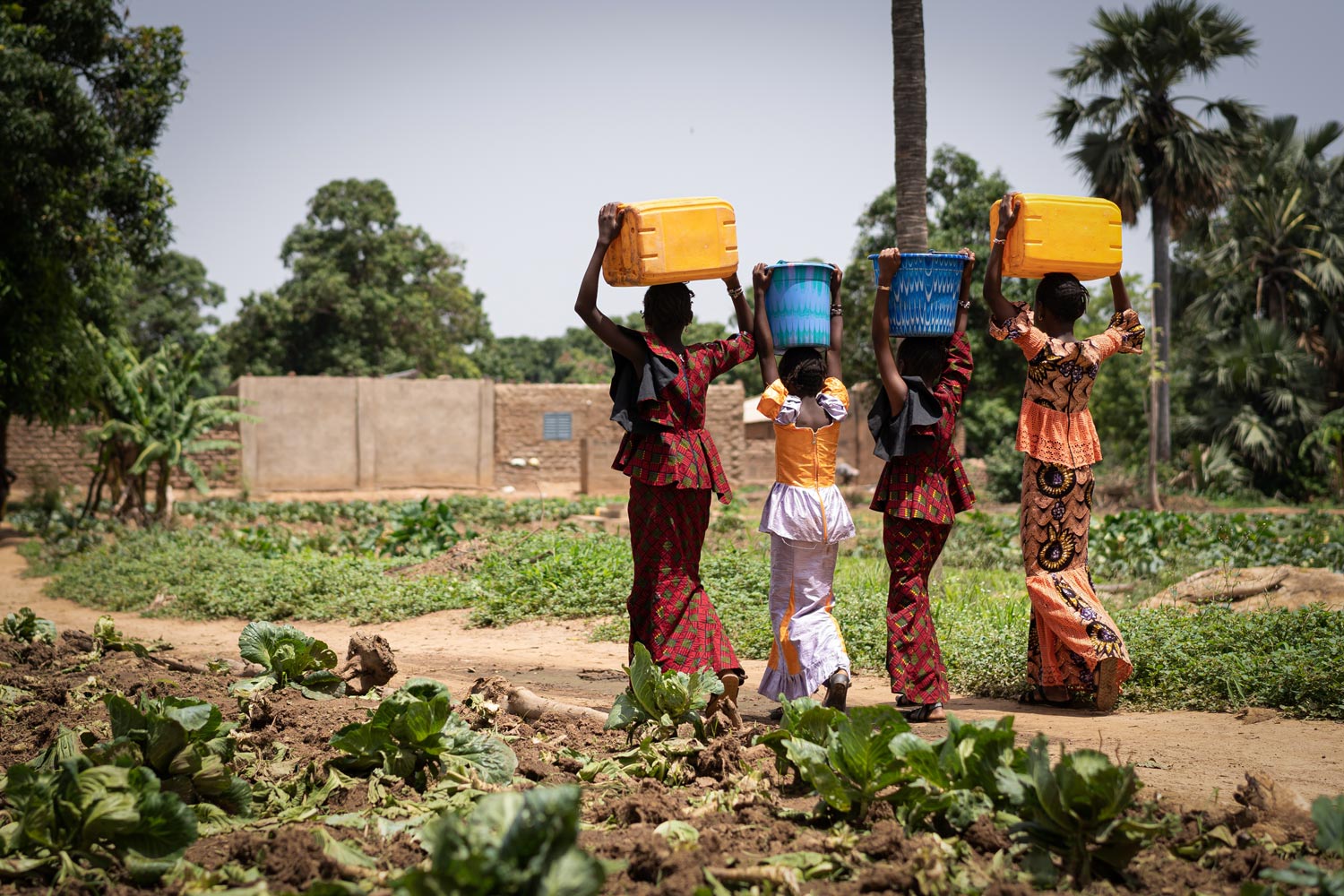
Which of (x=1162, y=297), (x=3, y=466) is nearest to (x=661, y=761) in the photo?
(x=3, y=466)

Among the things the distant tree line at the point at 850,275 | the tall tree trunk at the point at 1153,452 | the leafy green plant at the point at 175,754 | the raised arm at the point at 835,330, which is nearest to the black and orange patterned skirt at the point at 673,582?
the raised arm at the point at 835,330

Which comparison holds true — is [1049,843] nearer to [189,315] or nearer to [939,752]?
[939,752]

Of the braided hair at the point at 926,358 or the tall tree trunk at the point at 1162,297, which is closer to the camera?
the braided hair at the point at 926,358

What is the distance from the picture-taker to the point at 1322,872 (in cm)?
219

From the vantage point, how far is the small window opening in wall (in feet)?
74.2

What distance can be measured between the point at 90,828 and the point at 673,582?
2.35 meters

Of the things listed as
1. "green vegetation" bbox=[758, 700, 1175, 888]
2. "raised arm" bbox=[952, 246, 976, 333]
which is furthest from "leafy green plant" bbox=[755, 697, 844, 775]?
"raised arm" bbox=[952, 246, 976, 333]

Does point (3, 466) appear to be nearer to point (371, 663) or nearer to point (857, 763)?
point (371, 663)

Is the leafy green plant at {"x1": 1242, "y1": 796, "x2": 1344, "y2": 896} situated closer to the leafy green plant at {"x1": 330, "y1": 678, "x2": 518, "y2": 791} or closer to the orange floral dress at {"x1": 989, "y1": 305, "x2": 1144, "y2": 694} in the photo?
the leafy green plant at {"x1": 330, "y1": 678, "x2": 518, "y2": 791}

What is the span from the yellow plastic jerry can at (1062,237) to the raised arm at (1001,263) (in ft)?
0.07

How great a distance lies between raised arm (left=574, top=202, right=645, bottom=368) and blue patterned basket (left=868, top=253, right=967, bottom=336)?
1127mm

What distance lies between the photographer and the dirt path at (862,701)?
3713 mm

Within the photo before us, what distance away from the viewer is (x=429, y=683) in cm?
355

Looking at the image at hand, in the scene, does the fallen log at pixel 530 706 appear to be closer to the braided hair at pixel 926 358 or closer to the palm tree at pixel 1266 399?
the braided hair at pixel 926 358
